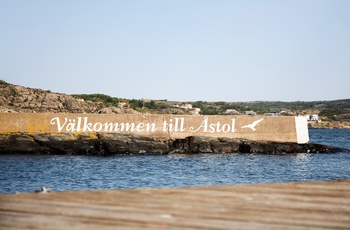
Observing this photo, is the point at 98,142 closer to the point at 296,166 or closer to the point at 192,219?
the point at 296,166

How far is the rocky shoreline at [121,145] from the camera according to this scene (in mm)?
32312

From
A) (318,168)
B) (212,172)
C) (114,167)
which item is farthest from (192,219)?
(318,168)

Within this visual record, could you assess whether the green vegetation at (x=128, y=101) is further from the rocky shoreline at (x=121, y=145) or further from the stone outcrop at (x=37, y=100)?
the rocky shoreline at (x=121, y=145)

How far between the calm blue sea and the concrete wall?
129 inches

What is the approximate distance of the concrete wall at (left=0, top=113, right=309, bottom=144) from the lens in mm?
33938

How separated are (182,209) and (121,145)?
95.6 feet

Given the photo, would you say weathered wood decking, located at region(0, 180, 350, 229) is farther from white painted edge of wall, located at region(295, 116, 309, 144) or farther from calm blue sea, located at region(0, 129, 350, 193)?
white painted edge of wall, located at region(295, 116, 309, 144)

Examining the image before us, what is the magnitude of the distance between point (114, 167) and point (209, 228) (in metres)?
21.5

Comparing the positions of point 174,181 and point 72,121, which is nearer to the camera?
point 174,181

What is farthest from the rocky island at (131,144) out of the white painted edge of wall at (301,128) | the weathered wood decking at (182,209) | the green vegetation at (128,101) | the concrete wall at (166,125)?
the green vegetation at (128,101)

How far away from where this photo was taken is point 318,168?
27.8 meters

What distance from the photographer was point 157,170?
24188 millimetres

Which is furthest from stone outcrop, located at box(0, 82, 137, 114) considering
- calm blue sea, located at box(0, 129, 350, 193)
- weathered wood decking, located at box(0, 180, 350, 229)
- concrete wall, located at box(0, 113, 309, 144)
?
weathered wood decking, located at box(0, 180, 350, 229)

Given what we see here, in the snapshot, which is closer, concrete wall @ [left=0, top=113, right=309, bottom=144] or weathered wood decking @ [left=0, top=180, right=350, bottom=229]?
weathered wood decking @ [left=0, top=180, right=350, bottom=229]
